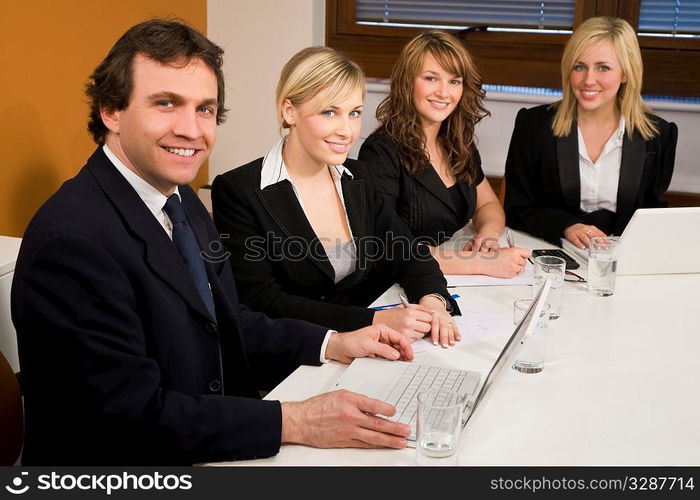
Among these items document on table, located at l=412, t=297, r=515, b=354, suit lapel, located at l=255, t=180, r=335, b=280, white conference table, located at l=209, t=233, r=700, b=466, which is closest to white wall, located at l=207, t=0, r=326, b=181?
suit lapel, located at l=255, t=180, r=335, b=280

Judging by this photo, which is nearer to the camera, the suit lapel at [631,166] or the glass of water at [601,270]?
the glass of water at [601,270]

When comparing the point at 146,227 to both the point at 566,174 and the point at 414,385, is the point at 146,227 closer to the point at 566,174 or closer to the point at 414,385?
the point at 414,385

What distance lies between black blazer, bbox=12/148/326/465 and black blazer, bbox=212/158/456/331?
0.55 m

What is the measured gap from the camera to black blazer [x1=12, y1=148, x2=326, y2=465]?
138 cm

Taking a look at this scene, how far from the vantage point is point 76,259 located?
1.39 meters

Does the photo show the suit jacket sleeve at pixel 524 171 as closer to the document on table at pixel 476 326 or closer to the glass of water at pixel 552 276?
the glass of water at pixel 552 276

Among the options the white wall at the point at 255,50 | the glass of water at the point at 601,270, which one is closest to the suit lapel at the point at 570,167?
the glass of water at the point at 601,270

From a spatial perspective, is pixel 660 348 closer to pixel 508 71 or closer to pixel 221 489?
pixel 221 489

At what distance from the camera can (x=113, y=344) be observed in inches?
55.2

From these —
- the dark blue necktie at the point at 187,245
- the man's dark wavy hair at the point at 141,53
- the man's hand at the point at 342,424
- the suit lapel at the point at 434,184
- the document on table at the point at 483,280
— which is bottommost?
the document on table at the point at 483,280

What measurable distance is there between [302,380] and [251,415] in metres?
0.29

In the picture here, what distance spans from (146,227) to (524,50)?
3.01 m

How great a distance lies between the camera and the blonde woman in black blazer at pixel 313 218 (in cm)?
223

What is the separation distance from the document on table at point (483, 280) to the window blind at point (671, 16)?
2081 mm
